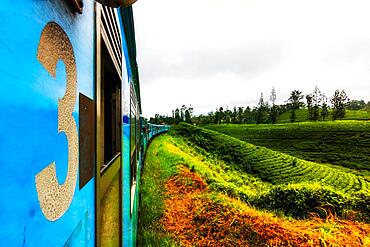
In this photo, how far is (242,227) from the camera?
5.90m

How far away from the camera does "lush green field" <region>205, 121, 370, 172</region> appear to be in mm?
27141

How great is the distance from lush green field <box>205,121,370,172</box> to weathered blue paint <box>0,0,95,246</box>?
29.8 m

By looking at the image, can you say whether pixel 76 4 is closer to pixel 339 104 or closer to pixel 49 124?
pixel 49 124

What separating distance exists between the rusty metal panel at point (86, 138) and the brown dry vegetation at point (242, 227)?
5513 millimetres

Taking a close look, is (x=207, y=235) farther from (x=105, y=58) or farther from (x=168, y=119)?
(x=168, y=119)

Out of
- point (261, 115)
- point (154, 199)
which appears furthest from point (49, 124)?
point (261, 115)

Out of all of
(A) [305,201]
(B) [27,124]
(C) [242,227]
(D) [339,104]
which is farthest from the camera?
(D) [339,104]

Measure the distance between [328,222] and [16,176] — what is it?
804cm

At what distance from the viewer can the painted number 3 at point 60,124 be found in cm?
45

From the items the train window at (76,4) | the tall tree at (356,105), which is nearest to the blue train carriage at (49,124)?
the train window at (76,4)

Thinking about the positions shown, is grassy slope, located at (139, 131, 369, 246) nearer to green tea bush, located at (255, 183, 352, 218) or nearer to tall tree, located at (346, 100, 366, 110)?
green tea bush, located at (255, 183, 352, 218)

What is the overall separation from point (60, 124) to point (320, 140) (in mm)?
37863

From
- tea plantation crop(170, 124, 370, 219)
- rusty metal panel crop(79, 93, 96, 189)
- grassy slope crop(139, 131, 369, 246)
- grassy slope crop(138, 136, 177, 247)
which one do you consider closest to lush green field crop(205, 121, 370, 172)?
tea plantation crop(170, 124, 370, 219)

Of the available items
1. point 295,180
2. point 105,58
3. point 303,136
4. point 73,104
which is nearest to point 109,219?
point 105,58
